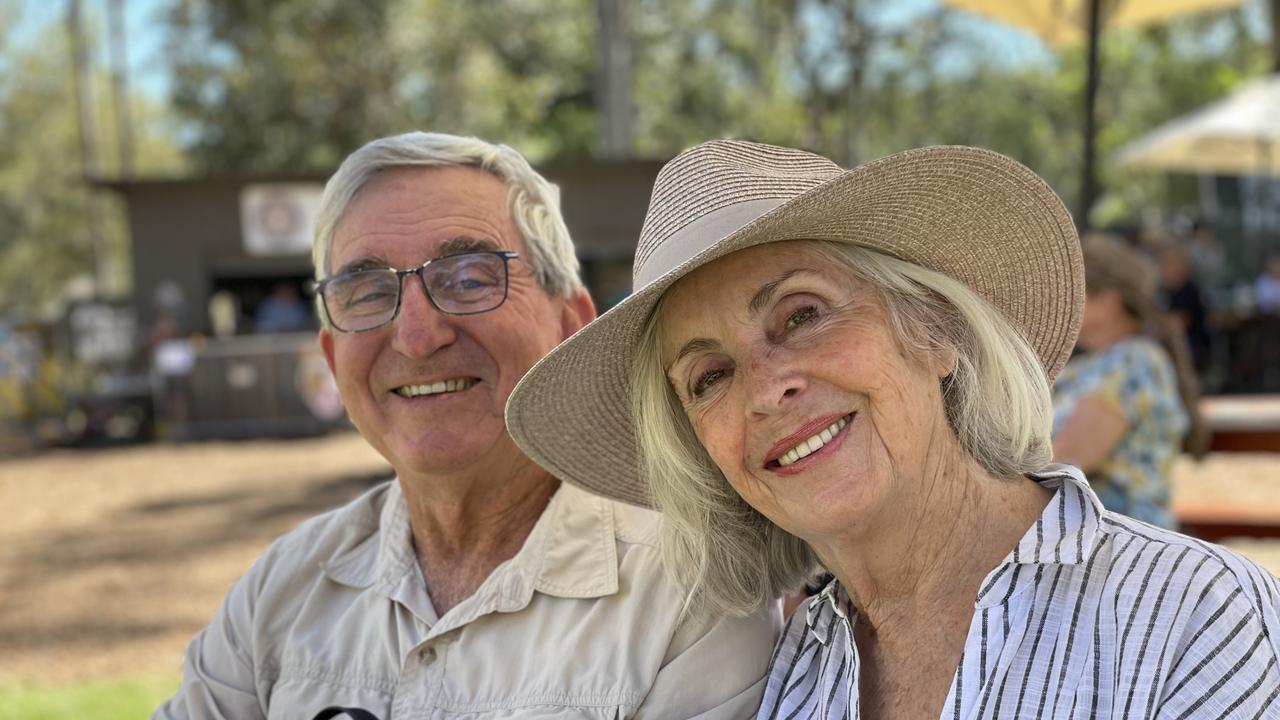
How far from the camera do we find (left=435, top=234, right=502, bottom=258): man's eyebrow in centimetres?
240

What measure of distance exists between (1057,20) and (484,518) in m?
4.82

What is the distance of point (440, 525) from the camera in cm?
251

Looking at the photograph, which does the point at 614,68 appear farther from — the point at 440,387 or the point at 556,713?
the point at 556,713

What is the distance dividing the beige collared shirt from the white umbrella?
11.8 m

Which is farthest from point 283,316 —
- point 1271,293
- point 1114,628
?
point 1114,628

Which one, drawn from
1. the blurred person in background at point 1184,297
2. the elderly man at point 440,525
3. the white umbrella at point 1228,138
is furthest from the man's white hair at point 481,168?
the blurred person in background at point 1184,297

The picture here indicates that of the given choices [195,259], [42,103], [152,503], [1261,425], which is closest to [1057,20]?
[1261,425]

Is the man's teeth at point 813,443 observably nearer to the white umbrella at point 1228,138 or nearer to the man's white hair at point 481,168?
the man's white hair at point 481,168

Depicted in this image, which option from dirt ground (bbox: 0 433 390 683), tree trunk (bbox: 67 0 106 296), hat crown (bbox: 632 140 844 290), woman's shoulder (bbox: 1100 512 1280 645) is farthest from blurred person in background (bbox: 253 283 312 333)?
woman's shoulder (bbox: 1100 512 1280 645)

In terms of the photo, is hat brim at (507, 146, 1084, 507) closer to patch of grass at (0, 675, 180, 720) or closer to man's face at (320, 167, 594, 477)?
man's face at (320, 167, 594, 477)

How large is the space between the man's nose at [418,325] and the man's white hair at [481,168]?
216mm

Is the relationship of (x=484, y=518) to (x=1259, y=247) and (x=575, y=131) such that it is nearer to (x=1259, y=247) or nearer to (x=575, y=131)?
(x=1259, y=247)

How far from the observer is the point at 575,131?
113 feet

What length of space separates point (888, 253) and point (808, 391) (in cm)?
29
